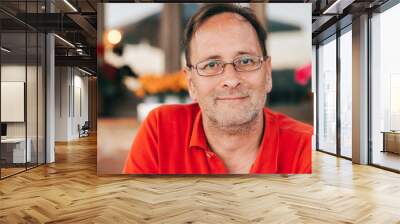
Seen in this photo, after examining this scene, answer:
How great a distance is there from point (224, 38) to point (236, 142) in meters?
1.64

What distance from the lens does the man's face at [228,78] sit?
19.6 feet

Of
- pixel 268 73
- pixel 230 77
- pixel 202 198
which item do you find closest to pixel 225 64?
pixel 230 77

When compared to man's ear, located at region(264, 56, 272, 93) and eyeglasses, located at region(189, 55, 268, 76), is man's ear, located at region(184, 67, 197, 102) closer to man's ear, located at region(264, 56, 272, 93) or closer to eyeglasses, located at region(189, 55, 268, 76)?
eyeglasses, located at region(189, 55, 268, 76)

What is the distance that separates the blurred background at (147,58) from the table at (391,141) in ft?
7.64

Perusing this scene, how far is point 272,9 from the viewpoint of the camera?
6.28m

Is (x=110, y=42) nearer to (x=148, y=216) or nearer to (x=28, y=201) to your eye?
(x=28, y=201)

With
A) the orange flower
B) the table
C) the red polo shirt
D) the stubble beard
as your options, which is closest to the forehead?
the orange flower

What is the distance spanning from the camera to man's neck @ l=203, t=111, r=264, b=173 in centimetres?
618

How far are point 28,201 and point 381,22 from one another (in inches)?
288

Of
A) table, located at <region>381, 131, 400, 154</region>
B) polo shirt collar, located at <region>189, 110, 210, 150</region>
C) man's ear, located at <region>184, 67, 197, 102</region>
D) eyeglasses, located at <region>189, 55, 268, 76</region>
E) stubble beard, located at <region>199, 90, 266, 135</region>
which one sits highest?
eyeglasses, located at <region>189, 55, 268, 76</region>

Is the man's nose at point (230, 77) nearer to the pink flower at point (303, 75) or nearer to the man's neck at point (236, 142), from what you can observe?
the man's neck at point (236, 142)

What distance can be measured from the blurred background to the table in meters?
2.33

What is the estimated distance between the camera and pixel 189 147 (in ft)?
20.3

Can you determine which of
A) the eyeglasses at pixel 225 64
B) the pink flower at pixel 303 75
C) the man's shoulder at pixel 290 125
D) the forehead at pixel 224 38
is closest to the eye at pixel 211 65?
the eyeglasses at pixel 225 64
